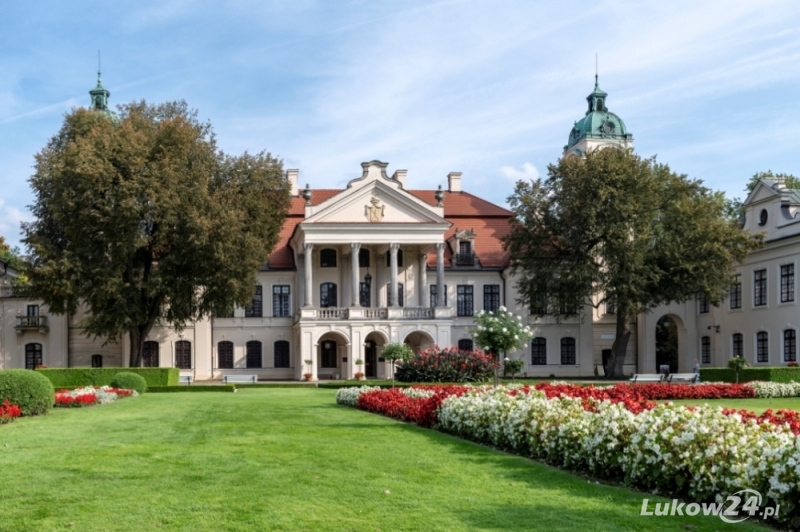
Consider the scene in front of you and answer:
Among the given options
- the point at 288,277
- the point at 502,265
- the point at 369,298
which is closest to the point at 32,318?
the point at 288,277

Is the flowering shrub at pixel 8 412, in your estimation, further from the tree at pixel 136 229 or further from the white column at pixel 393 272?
the white column at pixel 393 272

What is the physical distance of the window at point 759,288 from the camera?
43719 mm

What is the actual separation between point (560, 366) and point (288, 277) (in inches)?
631

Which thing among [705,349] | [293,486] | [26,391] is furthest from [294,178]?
[293,486]

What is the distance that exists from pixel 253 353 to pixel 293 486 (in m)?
41.3

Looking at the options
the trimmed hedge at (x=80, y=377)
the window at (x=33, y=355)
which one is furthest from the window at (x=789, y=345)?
the window at (x=33, y=355)

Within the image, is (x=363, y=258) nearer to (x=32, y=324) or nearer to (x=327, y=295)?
(x=327, y=295)

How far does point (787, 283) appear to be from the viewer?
4188 centimetres

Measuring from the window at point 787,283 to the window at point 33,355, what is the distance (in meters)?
37.7

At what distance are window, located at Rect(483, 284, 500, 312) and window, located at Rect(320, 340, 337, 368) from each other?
349 inches

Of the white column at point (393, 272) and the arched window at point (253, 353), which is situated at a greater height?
Answer: the white column at point (393, 272)

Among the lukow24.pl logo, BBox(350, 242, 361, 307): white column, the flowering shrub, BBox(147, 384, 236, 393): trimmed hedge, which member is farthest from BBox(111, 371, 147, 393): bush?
the lukow24.pl logo

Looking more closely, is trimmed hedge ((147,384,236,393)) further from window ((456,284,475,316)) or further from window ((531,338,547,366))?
window ((531,338,547,366))

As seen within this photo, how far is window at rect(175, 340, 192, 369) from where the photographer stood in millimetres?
49250
